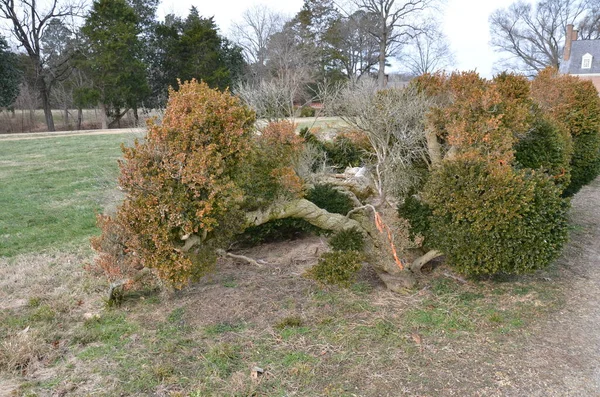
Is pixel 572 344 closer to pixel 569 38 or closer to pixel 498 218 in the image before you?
pixel 498 218

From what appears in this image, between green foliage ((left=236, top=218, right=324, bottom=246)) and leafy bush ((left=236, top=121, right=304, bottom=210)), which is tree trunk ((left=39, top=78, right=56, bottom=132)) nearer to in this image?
green foliage ((left=236, top=218, right=324, bottom=246))

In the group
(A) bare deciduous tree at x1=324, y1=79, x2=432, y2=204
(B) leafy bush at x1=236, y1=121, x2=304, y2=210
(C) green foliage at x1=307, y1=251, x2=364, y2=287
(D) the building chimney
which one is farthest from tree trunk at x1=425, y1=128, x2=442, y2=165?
(D) the building chimney

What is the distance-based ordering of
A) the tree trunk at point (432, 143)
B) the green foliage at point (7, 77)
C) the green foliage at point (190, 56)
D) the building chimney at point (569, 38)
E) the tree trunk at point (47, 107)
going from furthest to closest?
the building chimney at point (569, 38)
the green foliage at point (190, 56)
the tree trunk at point (47, 107)
the green foliage at point (7, 77)
the tree trunk at point (432, 143)

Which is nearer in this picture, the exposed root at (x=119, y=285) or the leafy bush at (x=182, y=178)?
the leafy bush at (x=182, y=178)

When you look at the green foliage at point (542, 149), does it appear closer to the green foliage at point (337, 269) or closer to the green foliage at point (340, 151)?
the green foliage at point (340, 151)

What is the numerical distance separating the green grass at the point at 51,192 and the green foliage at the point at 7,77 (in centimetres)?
775

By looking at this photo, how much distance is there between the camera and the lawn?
3.20 metres

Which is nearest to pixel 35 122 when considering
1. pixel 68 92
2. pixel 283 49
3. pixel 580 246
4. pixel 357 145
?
pixel 68 92

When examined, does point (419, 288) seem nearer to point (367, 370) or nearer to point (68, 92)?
point (367, 370)

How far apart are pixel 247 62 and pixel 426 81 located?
27.4 meters

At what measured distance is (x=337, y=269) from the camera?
4.12 metres

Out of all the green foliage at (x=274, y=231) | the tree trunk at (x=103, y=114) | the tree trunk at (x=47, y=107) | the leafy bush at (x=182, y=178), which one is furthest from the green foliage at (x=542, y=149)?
the tree trunk at (x=47, y=107)

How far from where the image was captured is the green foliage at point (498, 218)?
13.4 ft

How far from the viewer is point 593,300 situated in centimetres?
460
